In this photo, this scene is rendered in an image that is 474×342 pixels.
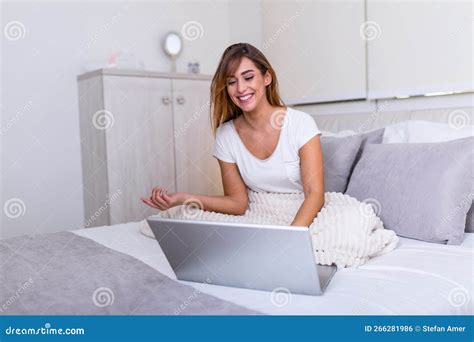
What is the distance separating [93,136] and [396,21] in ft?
5.87

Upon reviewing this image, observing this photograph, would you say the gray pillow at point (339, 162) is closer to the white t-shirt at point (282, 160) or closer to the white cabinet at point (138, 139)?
the white t-shirt at point (282, 160)

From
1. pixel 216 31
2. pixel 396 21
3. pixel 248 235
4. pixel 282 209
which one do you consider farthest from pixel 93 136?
pixel 248 235

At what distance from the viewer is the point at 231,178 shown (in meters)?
1.97

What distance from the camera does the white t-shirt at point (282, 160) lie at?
1842 mm

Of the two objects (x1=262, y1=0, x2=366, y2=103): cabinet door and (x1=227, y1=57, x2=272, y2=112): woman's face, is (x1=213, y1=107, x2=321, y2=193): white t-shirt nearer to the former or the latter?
(x1=227, y1=57, x2=272, y2=112): woman's face

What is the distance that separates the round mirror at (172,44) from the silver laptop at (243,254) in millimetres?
2398

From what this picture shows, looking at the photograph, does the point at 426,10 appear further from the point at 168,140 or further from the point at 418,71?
the point at 168,140

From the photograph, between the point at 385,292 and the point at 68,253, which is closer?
the point at 385,292
